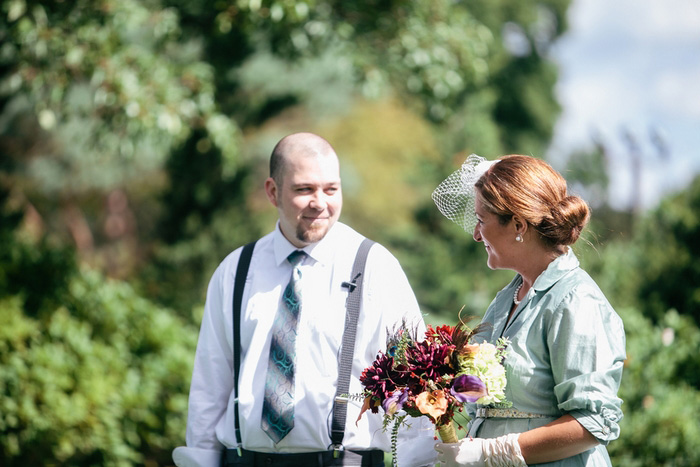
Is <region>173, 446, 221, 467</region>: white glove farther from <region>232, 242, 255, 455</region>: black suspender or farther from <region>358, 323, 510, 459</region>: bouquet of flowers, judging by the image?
<region>358, 323, 510, 459</region>: bouquet of flowers

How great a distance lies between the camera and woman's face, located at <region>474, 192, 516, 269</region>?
264 cm

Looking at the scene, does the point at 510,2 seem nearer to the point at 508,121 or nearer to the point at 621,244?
the point at 508,121

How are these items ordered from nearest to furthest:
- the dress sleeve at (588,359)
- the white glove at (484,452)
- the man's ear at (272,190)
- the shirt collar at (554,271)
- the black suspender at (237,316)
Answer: the dress sleeve at (588,359) < the white glove at (484,452) < the shirt collar at (554,271) < the black suspender at (237,316) < the man's ear at (272,190)

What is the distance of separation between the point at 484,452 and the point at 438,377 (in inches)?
12.1

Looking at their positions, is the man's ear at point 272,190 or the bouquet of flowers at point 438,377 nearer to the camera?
the bouquet of flowers at point 438,377

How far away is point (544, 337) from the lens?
2521 mm

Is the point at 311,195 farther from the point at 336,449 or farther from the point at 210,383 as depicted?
the point at 336,449

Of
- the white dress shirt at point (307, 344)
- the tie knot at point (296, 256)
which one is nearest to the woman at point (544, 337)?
the white dress shirt at point (307, 344)

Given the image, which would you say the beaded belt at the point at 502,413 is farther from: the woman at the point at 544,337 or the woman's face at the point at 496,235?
the woman's face at the point at 496,235

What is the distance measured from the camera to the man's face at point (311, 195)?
3.27 meters

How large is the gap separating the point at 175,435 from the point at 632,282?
5.60 m

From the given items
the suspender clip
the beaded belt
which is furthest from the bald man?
the beaded belt

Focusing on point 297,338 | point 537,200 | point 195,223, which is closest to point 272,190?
point 297,338

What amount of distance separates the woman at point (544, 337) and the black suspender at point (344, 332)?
0.55 metres
